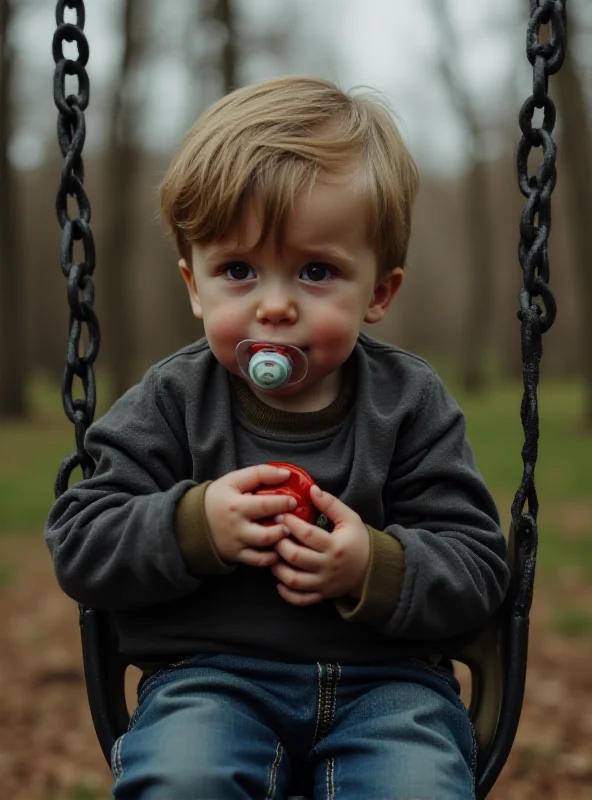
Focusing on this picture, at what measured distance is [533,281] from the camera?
79.3 inches

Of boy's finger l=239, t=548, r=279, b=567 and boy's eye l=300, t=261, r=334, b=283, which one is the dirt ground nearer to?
boy's finger l=239, t=548, r=279, b=567

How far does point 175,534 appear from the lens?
1.89 m

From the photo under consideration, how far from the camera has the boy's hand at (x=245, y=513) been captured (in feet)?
6.06

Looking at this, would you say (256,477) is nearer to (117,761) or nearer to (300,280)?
(300,280)

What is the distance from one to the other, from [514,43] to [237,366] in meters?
19.2

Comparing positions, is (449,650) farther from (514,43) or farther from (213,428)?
(514,43)

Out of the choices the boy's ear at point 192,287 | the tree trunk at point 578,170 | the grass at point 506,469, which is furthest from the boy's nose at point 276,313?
the tree trunk at point 578,170

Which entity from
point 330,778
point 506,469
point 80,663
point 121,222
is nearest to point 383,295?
point 330,778

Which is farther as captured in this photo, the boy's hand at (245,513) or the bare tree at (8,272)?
the bare tree at (8,272)

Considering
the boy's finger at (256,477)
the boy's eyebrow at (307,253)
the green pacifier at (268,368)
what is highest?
Answer: the boy's eyebrow at (307,253)

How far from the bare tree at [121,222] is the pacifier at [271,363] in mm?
11252

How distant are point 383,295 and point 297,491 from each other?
0.53m

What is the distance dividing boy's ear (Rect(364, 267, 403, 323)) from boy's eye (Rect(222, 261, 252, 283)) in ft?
1.01

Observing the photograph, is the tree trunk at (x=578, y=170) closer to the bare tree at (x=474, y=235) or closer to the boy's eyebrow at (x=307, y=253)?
the bare tree at (x=474, y=235)
